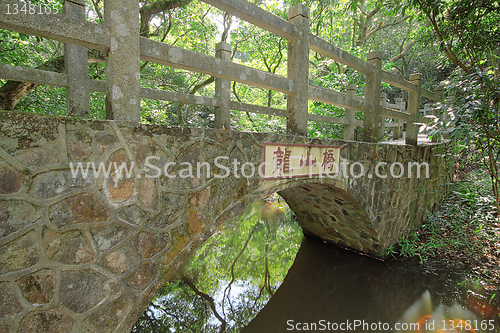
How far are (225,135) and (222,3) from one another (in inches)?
40.0

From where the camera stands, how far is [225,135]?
205 centimetres

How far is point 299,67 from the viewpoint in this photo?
104 inches

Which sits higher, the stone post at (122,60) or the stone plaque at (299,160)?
the stone post at (122,60)

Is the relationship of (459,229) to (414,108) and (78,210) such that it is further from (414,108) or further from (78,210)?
(78,210)

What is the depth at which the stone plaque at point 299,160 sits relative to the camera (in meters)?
2.42

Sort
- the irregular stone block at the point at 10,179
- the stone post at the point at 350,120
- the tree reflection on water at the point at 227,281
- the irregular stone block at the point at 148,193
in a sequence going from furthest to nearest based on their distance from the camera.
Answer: the stone post at the point at 350,120 → the tree reflection on water at the point at 227,281 → the irregular stone block at the point at 148,193 → the irregular stone block at the point at 10,179

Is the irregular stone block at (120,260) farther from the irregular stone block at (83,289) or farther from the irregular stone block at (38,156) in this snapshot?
the irregular stone block at (38,156)

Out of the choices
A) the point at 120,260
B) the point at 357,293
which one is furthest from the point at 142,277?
the point at 357,293

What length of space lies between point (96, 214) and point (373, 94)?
12.4 ft

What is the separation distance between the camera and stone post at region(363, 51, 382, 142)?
3.79 metres

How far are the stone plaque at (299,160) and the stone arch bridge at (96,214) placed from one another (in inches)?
4.6

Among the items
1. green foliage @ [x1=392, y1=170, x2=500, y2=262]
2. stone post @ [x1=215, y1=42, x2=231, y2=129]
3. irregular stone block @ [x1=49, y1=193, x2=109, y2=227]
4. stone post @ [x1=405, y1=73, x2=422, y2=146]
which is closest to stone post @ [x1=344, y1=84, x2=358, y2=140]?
stone post @ [x1=405, y1=73, x2=422, y2=146]

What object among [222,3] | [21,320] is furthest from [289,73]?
[21,320]

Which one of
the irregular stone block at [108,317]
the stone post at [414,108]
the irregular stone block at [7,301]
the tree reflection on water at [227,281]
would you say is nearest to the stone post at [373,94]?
the stone post at [414,108]
